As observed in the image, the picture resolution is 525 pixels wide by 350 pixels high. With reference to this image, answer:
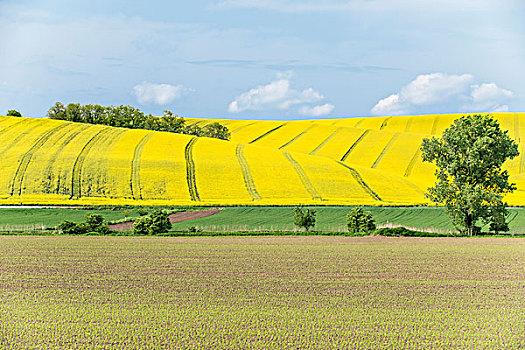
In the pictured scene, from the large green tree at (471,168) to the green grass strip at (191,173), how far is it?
125ft

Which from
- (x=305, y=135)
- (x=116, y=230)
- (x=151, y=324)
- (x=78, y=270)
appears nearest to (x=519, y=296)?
(x=151, y=324)

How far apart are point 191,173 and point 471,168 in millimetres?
49864

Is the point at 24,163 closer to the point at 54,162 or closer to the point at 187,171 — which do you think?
the point at 54,162

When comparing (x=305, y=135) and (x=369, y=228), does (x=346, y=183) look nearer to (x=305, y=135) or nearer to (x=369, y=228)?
(x=369, y=228)

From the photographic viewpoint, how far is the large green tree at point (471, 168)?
177 ft

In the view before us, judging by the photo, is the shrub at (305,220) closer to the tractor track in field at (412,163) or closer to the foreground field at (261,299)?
the foreground field at (261,299)

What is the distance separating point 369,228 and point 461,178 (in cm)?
992

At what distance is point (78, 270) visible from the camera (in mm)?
28953

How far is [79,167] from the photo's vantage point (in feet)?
302

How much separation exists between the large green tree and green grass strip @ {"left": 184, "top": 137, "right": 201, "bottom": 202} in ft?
125

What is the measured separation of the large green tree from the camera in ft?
177

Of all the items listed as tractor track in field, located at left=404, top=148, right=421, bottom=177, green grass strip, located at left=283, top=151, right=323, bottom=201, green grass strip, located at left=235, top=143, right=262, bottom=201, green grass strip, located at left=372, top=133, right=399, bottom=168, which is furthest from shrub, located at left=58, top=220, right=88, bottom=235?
green grass strip, located at left=372, top=133, right=399, bottom=168

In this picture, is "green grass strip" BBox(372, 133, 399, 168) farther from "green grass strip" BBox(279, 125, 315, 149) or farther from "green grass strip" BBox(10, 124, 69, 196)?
"green grass strip" BBox(10, 124, 69, 196)

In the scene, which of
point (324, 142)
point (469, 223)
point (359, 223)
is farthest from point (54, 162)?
point (324, 142)
